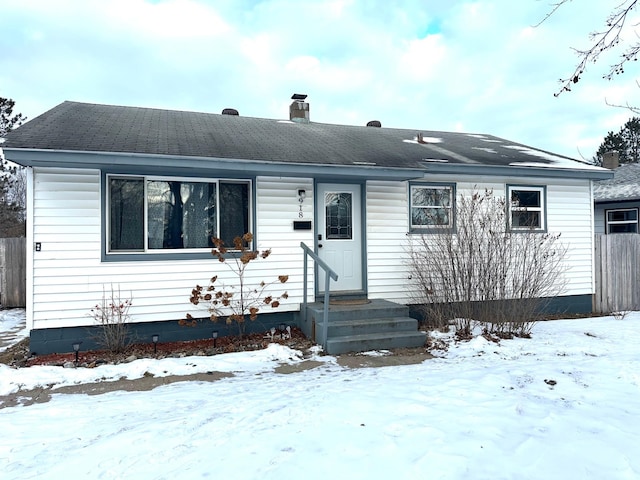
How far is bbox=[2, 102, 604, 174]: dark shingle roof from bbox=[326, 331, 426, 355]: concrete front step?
2914 millimetres

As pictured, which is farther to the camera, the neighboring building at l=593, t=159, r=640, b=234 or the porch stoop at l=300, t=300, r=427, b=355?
the neighboring building at l=593, t=159, r=640, b=234

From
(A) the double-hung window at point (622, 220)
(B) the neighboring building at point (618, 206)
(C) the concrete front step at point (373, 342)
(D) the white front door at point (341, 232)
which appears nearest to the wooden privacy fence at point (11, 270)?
(D) the white front door at point (341, 232)

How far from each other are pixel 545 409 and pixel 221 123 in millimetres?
8169

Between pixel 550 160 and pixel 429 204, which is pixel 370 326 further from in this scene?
Answer: pixel 550 160

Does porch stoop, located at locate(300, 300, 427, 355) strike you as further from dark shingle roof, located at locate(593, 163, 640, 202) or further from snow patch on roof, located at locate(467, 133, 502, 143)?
dark shingle roof, located at locate(593, 163, 640, 202)

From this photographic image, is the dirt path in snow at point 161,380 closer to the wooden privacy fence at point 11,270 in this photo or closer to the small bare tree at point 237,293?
the small bare tree at point 237,293

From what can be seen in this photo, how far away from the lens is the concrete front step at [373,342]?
5898 millimetres

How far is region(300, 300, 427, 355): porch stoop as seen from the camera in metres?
6.00

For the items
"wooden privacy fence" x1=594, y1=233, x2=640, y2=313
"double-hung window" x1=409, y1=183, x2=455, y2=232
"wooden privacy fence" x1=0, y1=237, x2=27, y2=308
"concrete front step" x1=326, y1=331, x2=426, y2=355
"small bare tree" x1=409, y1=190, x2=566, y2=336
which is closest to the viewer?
"concrete front step" x1=326, y1=331, x2=426, y2=355

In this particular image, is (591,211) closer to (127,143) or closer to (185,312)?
(185,312)

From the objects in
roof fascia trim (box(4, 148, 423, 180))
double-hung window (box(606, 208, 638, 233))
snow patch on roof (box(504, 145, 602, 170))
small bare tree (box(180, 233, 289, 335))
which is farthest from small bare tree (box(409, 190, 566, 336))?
double-hung window (box(606, 208, 638, 233))

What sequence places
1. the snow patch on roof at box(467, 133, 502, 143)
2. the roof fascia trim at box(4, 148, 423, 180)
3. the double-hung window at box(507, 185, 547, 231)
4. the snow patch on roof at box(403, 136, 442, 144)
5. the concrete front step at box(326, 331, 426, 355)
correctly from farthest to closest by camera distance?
the snow patch on roof at box(467, 133, 502, 143) → the snow patch on roof at box(403, 136, 442, 144) → the double-hung window at box(507, 185, 547, 231) → the concrete front step at box(326, 331, 426, 355) → the roof fascia trim at box(4, 148, 423, 180)

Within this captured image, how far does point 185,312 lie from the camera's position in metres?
6.61

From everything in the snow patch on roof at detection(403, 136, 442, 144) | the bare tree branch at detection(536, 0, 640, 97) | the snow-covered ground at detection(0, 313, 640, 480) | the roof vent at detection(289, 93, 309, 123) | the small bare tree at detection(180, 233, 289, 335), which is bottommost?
the snow-covered ground at detection(0, 313, 640, 480)
